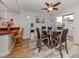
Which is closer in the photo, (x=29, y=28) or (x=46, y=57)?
(x=46, y=57)

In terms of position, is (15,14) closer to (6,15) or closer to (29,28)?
(6,15)

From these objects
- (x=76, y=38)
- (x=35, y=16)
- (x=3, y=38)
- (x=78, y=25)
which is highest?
(x=35, y=16)

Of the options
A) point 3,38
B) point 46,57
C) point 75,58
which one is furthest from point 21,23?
point 75,58

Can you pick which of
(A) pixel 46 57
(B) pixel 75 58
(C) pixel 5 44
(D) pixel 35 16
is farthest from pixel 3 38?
(D) pixel 35 16

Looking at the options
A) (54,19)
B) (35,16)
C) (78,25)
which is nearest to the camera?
(78,25)

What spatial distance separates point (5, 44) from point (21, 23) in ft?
12.5

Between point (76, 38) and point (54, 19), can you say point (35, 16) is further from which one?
point (76, 38)

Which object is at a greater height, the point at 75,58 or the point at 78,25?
the point at 78,25

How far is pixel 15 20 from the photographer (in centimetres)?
697

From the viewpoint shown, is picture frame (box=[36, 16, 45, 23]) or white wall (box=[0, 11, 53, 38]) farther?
picture frame (box=[36, 16, 45, 23])

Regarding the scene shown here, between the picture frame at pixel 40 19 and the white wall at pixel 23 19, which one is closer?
the white wall at pixel 23 19

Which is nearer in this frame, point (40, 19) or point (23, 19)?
point (23, 19)

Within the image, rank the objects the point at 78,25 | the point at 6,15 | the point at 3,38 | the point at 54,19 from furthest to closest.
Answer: the point at 54,19 < the point at 6,15 < the point at 78,25 < the point at 3,38

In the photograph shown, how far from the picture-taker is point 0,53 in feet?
10.8
